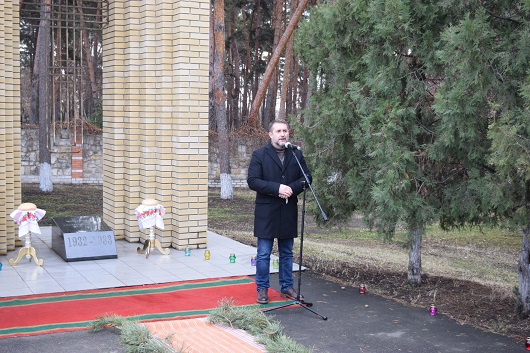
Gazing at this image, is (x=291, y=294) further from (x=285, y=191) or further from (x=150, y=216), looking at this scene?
(x=150, y=216)

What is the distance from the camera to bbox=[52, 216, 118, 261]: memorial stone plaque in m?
8.70

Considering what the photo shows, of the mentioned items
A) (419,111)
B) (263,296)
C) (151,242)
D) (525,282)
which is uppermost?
(419,111)

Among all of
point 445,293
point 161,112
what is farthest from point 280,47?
point 445,293

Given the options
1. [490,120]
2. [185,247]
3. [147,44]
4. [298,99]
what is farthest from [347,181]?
[298,99]

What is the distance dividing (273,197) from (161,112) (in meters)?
3.38

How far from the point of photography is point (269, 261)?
22.6 feet

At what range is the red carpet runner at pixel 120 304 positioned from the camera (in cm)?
602

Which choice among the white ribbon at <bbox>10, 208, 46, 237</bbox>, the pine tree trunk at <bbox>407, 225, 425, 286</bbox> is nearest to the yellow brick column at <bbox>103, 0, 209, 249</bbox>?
the white ribbon at <bbox>10, 208, 46, 237</bbox>

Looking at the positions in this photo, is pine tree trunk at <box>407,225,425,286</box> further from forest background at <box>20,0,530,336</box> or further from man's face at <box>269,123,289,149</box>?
man's face at <box>269,123,289,149</box>

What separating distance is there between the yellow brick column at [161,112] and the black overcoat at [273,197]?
284cm

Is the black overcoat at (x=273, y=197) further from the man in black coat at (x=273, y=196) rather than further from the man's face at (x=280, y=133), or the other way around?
the man's face at (x=280, y=133)

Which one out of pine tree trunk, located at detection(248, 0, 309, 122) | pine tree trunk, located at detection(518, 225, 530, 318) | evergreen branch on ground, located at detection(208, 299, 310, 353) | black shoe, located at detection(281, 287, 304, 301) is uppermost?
pine tree trunk, located at detection(248, 0, 309, 122)

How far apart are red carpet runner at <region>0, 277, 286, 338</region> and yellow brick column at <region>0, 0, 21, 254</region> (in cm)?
260

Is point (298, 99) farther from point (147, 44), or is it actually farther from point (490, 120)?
point (490, 120)
